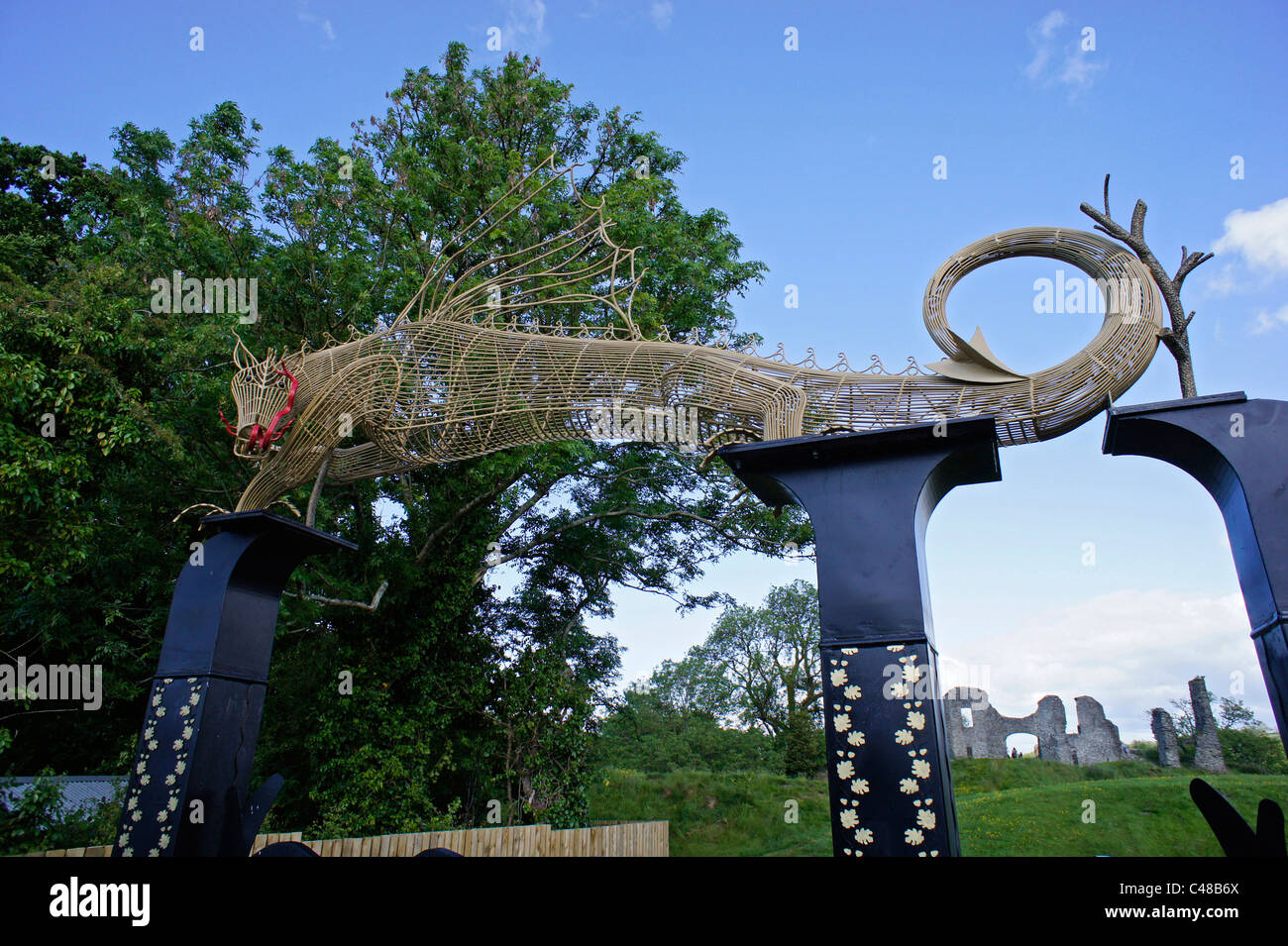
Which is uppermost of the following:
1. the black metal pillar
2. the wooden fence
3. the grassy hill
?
the black metal pillar

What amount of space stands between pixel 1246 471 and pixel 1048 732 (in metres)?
18.6

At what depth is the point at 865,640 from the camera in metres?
3.65

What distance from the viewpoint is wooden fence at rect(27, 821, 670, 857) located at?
694cm

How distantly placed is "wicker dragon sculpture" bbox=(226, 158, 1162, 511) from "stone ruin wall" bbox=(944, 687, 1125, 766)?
54.5 ft

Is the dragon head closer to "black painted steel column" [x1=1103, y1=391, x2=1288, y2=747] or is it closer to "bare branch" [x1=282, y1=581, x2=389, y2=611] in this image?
"bare branch" [x1=282, y1=581, x2=389, y2=611]

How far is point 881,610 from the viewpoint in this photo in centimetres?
370

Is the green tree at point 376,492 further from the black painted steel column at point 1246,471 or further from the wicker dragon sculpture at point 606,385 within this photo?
the black painted steel column at point 1246,471

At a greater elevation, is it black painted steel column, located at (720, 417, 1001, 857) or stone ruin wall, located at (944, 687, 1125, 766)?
black painted steel column, located at (720, 417, 1001, 857)

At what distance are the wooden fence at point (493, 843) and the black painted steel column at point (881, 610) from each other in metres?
4.46

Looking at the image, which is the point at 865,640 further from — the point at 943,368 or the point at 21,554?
the point at 21,554

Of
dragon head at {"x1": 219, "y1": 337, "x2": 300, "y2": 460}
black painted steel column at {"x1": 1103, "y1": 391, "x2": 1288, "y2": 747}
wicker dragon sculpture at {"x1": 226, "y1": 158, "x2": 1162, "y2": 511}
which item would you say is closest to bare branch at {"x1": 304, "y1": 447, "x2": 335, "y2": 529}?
wicker dragon sculpture at {"x1": 226, "y1": 158, "x2": 1162, "y2": 511}

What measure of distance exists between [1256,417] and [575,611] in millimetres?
11374
